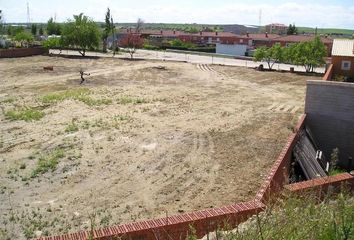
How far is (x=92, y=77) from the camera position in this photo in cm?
3509

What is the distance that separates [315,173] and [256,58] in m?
30.5

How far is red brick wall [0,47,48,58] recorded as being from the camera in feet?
159

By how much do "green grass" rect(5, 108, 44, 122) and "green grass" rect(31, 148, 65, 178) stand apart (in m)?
5.69

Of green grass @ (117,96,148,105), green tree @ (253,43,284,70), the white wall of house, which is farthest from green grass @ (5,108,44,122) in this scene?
the white wall of house

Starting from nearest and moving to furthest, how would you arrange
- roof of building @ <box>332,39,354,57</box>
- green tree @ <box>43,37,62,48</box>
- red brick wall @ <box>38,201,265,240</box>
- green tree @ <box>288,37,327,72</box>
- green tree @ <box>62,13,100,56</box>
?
1. red brick wall @ <box>38,201,265,240</box>
2. roof of building @ <box>332,39,354,57</box>
3. green tree @ <box>288,37,327,72</box>
4. green tree @ <box>62,13,100,56</box>
5. green tree @ <box>43,37,62,48</box>

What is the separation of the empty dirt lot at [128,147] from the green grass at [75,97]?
2.7 inches

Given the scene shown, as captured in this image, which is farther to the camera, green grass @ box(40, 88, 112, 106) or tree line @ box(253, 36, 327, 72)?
tree line @ box(253, 36, 327, 72)

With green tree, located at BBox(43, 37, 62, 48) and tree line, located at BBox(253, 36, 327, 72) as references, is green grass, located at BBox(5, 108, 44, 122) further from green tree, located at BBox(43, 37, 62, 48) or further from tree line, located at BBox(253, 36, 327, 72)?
green tree, located at BBox(43, 37, 62, 48)

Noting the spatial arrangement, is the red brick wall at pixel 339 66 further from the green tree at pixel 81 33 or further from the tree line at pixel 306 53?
the green tree at pixel 81 33

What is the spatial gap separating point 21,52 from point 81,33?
7.62 metres

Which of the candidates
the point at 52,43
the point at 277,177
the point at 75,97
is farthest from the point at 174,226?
the point at 52,43

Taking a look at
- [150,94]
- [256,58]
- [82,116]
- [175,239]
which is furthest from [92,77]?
[175,239]

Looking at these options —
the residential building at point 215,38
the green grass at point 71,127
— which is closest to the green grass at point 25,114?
the green grass at point 71,127

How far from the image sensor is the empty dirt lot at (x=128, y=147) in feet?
36.3
